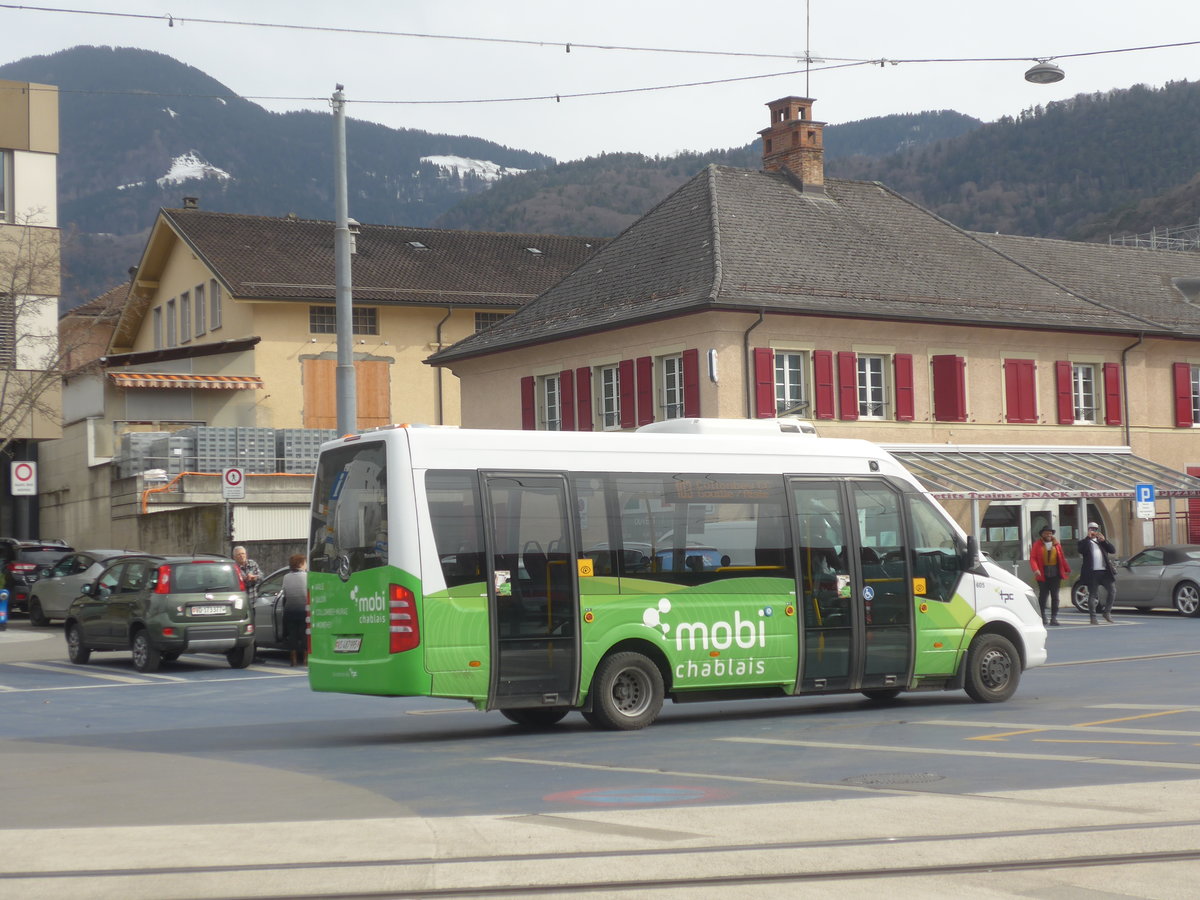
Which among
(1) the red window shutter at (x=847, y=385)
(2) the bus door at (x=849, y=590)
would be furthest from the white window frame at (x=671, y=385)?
(2) the bus door at (x=849, y=590)

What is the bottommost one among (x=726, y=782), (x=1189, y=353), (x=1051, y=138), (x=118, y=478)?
(x=726, y=782)

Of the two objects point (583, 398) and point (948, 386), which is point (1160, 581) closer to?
point (948, 386)

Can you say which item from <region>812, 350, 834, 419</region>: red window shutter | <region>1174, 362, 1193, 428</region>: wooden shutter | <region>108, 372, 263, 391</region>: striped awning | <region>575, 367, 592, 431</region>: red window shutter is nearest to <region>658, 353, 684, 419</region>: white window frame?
<region>575, 367, 592, 431</region>: red window shutter

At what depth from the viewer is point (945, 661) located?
16828 mm

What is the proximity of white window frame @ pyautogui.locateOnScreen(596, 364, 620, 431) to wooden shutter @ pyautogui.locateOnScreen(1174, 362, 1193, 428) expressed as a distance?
16.3m

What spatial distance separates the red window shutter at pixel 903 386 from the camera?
41312 mm

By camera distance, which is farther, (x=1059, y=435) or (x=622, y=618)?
(x=1059, y=435)

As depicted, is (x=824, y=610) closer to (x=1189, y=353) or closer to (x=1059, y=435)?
(x=1059, y=435)

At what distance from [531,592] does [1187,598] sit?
21.6 metres

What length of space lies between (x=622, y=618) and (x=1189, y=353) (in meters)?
36.8

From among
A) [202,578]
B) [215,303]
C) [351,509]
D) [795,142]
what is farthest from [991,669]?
[215,303]

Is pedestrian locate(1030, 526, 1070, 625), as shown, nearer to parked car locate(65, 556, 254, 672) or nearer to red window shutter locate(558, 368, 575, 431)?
red window shutter locate(558, 368, 575, 431)

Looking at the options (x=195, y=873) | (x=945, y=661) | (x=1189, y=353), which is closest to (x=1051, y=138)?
(x=1189, y=353)

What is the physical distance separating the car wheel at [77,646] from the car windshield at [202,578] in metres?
2.47
